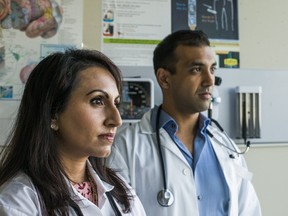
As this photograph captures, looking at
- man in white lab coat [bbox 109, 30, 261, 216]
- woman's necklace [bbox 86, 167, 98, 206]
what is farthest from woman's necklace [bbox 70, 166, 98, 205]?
man in white lab coat [bbox 109, 30, 261, 216]

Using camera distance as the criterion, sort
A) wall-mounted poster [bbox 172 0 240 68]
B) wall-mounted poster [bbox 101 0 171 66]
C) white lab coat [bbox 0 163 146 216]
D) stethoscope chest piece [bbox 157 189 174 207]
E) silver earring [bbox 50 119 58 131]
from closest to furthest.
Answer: white lab coat [bbox 0 163 146 216]
silver earring [bbox 50 119 58 131]
stethoscope chest piece [bbox 157 189 174 207]
wall-mounted poster [bbox 101 0 171 66]
wall-mounted poster [bbox 172 0 240 68]

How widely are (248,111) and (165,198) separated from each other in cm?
84

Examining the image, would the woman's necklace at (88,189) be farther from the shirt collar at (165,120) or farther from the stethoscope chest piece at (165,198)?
the shirt collar at (165,120)

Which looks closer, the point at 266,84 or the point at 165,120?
the point at 165,120

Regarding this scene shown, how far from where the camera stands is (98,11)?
189 centimetres

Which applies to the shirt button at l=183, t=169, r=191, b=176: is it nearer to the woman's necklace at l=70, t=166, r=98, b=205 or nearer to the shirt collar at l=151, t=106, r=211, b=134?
the shirt collar at l=151, t=106, r=211, b=134

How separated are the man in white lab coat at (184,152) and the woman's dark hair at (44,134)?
462mm

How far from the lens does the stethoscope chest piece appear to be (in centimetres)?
141

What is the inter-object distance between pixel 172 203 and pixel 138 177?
0.16 m

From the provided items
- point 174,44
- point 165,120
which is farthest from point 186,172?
point 174,44

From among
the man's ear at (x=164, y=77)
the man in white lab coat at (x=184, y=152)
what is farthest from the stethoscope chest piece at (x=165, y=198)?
the man's ear at (x=164, y=77)

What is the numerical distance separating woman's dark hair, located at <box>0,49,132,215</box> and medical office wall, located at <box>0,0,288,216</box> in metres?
1.16

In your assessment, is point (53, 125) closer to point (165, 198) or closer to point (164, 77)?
point (165, 198)

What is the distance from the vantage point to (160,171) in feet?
4.82
